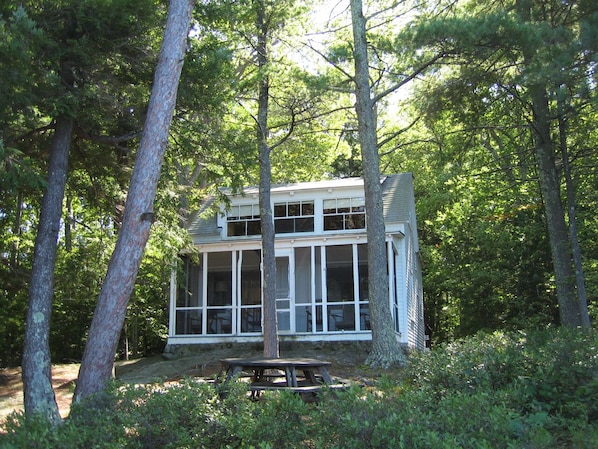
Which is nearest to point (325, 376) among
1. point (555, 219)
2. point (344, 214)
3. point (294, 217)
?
point (555, 219)

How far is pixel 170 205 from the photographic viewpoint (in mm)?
11383

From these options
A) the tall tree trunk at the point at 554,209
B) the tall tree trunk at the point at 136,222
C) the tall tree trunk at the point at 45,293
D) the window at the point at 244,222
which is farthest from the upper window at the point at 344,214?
the tall tree trunk at the point at 136,222

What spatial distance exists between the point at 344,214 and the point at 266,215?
3.41m

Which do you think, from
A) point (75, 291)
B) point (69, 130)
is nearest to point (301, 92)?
point (69, 130)

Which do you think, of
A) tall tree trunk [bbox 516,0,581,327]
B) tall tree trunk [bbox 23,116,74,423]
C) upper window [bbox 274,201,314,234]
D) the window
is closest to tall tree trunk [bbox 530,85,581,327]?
tall tree trunk [bbox 516,0,581,327]

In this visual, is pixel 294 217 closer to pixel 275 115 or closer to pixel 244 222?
pixel 244 222

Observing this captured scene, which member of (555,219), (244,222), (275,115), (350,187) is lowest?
(555,219)

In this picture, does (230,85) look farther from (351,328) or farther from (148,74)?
(351,328)

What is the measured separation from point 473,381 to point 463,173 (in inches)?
408

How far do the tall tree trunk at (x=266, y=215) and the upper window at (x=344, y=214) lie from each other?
303 cm

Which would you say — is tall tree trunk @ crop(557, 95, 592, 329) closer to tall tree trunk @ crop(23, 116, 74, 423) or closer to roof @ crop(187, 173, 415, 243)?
roof @ crop(187, 173, 415, 243)

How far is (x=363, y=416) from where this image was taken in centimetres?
448

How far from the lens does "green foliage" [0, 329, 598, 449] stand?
14.0 ft

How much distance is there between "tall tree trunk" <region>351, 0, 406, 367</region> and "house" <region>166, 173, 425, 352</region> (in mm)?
2936
